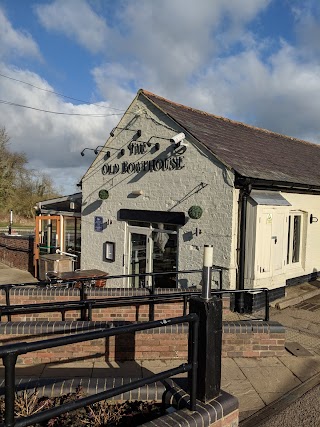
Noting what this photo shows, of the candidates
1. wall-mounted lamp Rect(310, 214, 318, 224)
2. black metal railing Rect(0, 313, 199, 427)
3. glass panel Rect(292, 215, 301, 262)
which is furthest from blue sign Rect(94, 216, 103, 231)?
black metal railing Rect(0, 313, 199, 427)

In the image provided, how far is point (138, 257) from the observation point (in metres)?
11.0

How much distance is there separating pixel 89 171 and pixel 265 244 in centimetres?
698

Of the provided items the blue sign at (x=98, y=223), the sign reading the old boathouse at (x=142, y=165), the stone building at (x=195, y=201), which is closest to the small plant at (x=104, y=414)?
the stone building at (x=195, y=201)

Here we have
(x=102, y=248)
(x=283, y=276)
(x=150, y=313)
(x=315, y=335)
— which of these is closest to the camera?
(x=150, y=313)

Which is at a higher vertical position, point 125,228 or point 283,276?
point 125,228

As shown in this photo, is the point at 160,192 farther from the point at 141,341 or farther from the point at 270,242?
the point at 141,341

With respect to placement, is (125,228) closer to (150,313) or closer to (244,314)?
(244,314)

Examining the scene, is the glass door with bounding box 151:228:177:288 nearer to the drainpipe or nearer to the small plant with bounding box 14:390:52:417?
the drainpipe

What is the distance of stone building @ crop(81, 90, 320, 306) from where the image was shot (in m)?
8.36

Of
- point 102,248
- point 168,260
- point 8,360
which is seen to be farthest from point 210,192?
point 8,360

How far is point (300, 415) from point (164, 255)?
6561 millimetres

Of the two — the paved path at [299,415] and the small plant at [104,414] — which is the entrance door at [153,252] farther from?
the small plant at [104,414]

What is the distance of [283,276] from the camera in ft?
30.3

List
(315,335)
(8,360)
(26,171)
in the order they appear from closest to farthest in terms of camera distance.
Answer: (8,360), (315,335), (26,171)
